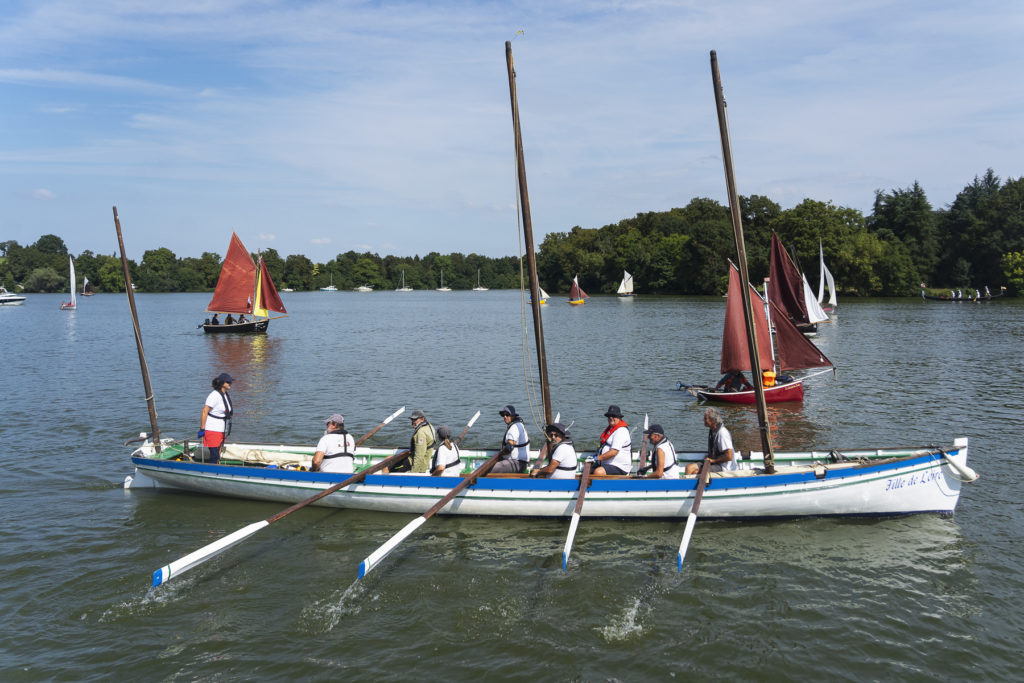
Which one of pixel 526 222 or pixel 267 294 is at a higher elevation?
pixel 267 294

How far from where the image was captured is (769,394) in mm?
25859

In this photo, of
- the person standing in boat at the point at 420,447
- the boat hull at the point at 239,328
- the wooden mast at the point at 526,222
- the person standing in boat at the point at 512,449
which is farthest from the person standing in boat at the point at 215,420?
the boat hull at the point at 239,328

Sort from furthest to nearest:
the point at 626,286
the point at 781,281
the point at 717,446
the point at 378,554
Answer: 1. the point at 626,286
2. the point at 781,281
3. the point at 717,446
4. the point at 378,554

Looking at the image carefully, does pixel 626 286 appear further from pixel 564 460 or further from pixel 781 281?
pixel 564 460

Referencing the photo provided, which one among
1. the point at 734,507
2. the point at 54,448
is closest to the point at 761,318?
the point at 734,507

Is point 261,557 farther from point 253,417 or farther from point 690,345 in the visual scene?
point 690,345

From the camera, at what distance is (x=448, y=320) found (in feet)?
269

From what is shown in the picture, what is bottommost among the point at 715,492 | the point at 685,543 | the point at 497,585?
the point at 497,585

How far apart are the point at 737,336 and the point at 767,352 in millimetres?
1637

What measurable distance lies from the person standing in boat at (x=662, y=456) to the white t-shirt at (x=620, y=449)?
57 cm

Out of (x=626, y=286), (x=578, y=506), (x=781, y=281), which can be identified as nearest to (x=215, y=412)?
(x=578, y=506)

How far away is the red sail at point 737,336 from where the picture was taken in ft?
81.3

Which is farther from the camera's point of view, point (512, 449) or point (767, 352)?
point (767, 352)

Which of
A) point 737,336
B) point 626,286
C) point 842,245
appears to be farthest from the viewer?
point 626,286
